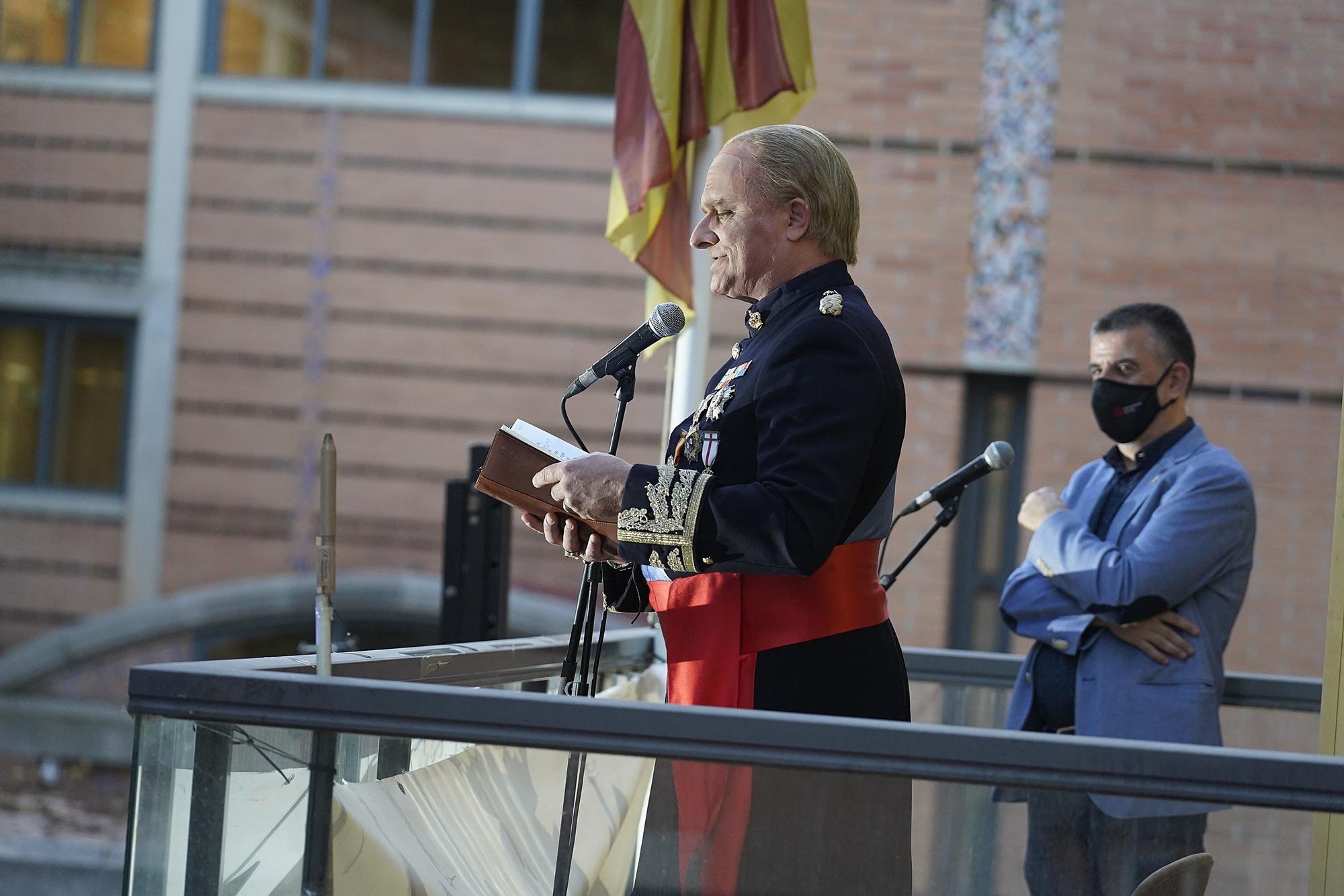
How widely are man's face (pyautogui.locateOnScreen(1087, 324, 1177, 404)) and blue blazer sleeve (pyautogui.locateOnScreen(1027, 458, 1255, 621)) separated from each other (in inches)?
7.1

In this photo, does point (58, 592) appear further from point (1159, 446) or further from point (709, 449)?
point (709, 449)

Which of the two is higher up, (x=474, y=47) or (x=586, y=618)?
(x=474, y=47)

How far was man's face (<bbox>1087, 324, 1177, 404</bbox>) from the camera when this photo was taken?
2916mm

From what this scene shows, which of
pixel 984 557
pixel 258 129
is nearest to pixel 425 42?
pixel 258 129

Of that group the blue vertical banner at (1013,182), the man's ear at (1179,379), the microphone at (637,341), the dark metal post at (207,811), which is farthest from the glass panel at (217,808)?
the blue vertical banner at (1013,182)

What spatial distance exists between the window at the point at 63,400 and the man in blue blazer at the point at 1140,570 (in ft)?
26.1

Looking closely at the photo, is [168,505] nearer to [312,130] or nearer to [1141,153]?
[312,130]

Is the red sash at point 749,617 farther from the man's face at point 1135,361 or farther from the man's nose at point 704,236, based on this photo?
the man's face at point 1135,361

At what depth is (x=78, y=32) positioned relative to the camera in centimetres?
957

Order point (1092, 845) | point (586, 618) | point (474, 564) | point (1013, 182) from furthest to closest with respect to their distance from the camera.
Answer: point (1013, 182)
point (474, 564)
point (586, 618)
point (1092, 845)

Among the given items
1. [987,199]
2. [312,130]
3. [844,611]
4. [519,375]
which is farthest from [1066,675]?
[312,130]

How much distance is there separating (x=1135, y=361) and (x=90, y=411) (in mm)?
8359

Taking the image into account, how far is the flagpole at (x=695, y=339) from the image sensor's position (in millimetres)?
3697

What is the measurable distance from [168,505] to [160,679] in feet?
26.9
